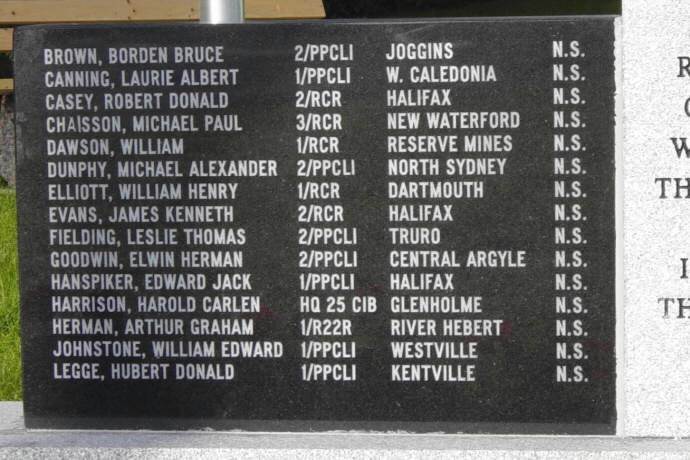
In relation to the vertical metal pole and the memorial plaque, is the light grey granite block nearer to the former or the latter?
the memorial plaque

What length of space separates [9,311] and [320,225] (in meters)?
3.12

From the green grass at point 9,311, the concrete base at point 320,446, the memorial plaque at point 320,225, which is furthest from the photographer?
the green grass at point 9,311

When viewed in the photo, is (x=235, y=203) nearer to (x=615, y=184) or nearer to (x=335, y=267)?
(x=335, y=267)

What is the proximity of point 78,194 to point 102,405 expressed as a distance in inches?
33.5

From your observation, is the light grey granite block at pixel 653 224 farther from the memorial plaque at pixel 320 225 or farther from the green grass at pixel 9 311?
the green grass at pixel 9 311

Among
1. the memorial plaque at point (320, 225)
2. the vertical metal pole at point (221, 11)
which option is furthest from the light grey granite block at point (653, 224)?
the vertical metal pole at point (221, 11)

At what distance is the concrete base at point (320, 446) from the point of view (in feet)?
14.4

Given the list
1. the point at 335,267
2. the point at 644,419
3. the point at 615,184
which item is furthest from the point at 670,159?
the point at 335,267

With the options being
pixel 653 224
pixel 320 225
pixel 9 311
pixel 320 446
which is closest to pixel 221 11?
pixel 320 225

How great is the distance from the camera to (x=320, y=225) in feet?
15.1

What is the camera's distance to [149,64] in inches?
184

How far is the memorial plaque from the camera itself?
178 inches

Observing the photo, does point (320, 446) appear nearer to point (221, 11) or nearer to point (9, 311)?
point (221, 11)

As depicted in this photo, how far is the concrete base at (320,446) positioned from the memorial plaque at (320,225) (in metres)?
0.06
